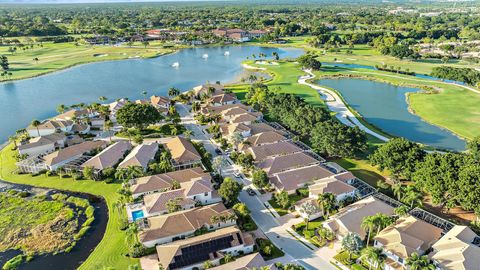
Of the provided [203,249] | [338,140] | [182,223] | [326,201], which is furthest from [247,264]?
[338,140]

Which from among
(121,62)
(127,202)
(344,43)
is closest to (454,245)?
(127,202)

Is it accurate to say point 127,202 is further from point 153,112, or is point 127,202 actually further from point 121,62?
point 121,62

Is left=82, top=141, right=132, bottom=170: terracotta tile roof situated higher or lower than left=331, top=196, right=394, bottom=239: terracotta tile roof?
higher

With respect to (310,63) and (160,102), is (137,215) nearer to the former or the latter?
(160,102)

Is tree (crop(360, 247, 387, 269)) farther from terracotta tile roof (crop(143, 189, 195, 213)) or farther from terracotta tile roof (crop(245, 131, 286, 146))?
terracotta tile roof (crop(245, 131, 286, 146))

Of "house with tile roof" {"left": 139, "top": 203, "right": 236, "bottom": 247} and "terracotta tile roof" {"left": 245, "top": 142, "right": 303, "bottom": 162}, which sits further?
"terracotta tile roof" {"left": 245, "top": 142, "right": 303, "bottom": 162}

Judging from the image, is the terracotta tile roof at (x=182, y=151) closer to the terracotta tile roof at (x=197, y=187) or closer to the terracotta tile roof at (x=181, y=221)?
the terracotta tile roof at (x=197, y=187)

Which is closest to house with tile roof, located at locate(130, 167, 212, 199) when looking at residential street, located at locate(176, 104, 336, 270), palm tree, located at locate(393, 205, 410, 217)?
residential street, located at locate(176, 104, 336, 270)
